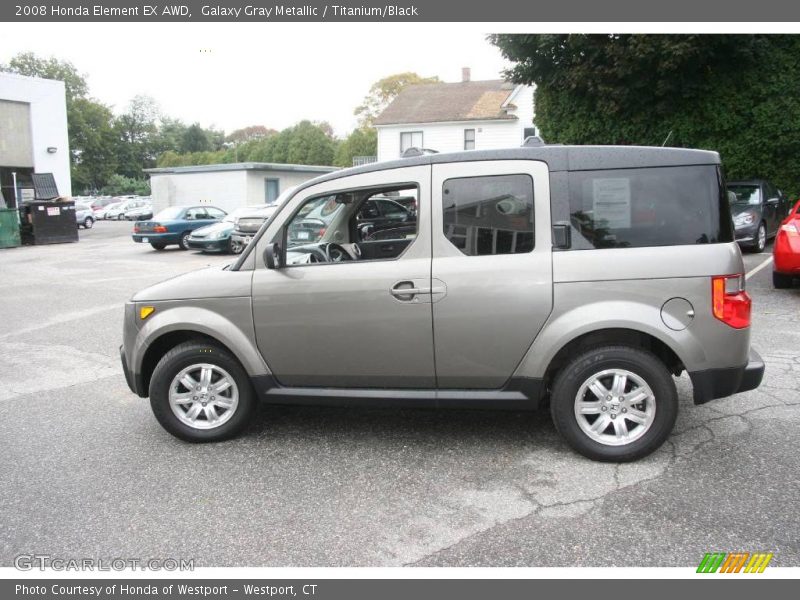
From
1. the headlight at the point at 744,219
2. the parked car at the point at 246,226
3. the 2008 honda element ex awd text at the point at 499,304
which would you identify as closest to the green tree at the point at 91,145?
the parked car at the point at 246,226

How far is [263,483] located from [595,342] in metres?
2.23

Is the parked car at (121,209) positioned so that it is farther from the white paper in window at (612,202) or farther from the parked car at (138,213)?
the white paper in window at (612,202)

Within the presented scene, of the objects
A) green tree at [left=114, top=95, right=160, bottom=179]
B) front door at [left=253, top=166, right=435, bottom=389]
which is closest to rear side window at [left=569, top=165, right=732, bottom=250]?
front door at [left=253, top=166, right=435, bottom=389]

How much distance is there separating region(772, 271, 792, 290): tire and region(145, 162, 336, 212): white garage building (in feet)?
84.4

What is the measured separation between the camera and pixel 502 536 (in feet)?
10.9

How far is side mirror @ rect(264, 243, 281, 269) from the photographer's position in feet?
14.2

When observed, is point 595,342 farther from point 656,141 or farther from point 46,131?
point 46,131

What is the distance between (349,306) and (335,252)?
0.69 metres

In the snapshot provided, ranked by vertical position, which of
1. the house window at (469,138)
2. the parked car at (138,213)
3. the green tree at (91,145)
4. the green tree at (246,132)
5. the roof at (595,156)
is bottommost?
the roof at (595,156)

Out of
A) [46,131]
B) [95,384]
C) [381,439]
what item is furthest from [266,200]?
[381,439]

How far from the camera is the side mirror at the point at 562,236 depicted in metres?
4.06

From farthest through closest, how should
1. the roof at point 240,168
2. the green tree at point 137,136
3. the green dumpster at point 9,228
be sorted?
the green tree at point 137,136 < the roof at point 240,168 < the green dumpster at point 9,228

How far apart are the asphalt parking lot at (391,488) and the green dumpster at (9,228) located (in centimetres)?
1910

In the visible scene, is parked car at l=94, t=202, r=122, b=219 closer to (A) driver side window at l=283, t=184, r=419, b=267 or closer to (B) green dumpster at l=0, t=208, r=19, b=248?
(B) green dumpster at l=0, t=208, r=19, b=248
